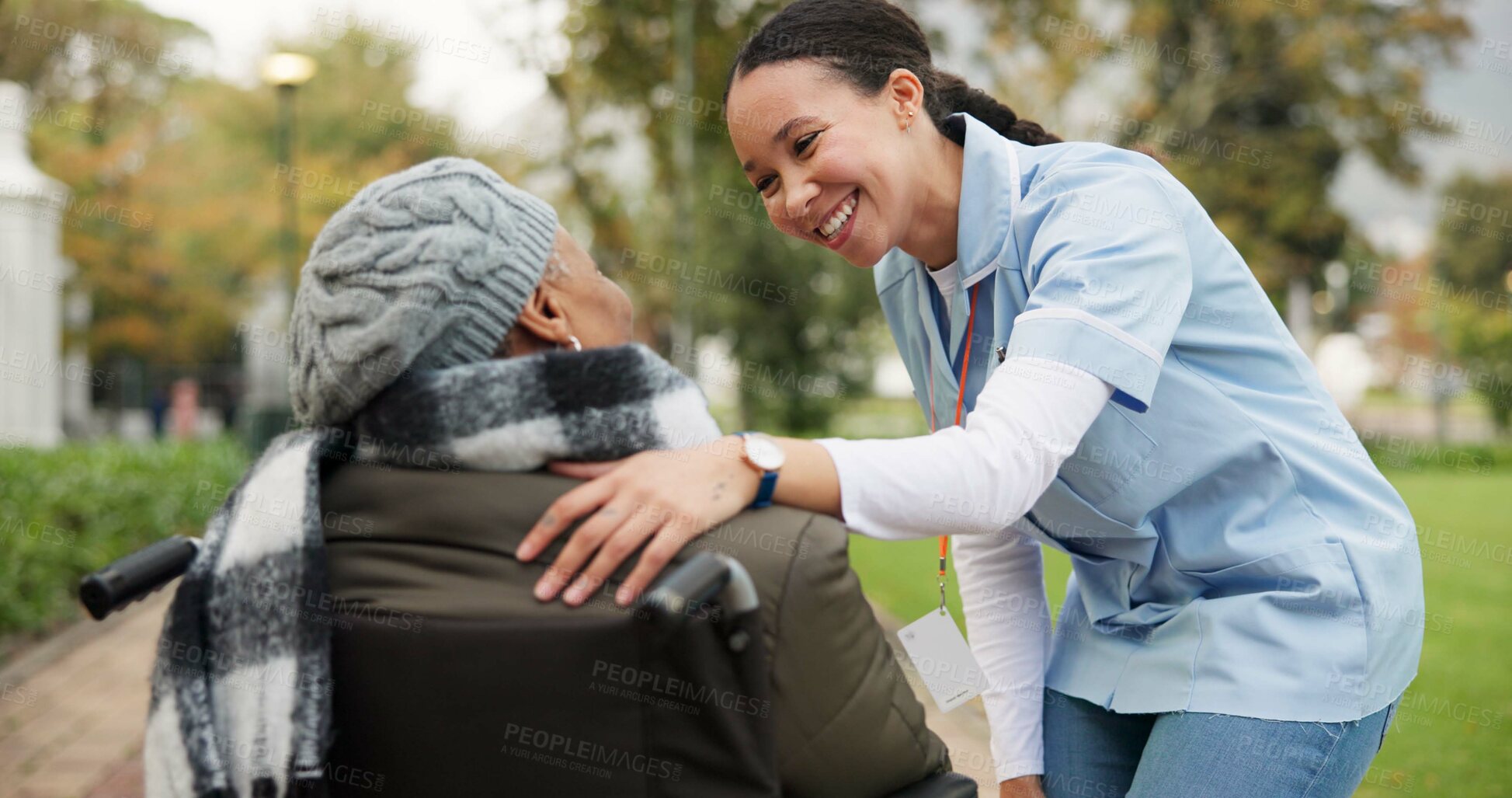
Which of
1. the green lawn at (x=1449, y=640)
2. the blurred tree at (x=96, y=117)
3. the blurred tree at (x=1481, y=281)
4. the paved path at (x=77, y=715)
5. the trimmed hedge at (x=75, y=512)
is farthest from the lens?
the blurred tree at (x=1481, y=281)

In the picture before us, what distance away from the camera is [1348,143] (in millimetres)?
24078

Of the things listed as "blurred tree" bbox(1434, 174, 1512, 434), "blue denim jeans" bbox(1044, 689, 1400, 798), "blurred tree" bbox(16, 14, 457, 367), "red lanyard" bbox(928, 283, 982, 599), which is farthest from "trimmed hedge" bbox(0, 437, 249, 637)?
"blurred tree" bbox(1434, 174, 1512, 434)

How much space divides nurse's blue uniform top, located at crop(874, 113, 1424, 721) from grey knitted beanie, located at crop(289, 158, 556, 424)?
69cm

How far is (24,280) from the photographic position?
45.1 feet

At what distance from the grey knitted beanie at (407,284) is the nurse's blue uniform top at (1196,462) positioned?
2.26ft

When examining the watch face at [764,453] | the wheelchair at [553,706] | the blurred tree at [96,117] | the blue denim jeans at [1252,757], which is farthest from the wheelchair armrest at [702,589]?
the blurred tree at [96,117]

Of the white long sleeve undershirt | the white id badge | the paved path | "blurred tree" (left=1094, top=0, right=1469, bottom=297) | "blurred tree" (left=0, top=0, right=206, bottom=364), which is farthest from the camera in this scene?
"blurred tree" (left=0, top=0, right=206, bottom=364)

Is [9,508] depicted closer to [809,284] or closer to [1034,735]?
[1034,735]

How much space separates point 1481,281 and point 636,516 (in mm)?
62307

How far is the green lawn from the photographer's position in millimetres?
5297

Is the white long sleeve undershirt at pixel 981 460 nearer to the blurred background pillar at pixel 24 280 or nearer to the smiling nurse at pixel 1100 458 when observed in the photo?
the smiling nurse at pixel 1100 458

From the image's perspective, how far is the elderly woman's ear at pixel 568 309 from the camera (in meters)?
1.68

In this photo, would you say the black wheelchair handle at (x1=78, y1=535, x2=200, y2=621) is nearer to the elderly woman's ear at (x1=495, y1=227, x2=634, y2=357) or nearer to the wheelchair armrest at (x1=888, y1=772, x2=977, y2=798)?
the elderly woman's ear at (x1=495, y1=227, x2=634, y2=357)

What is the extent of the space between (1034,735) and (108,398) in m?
36.0
